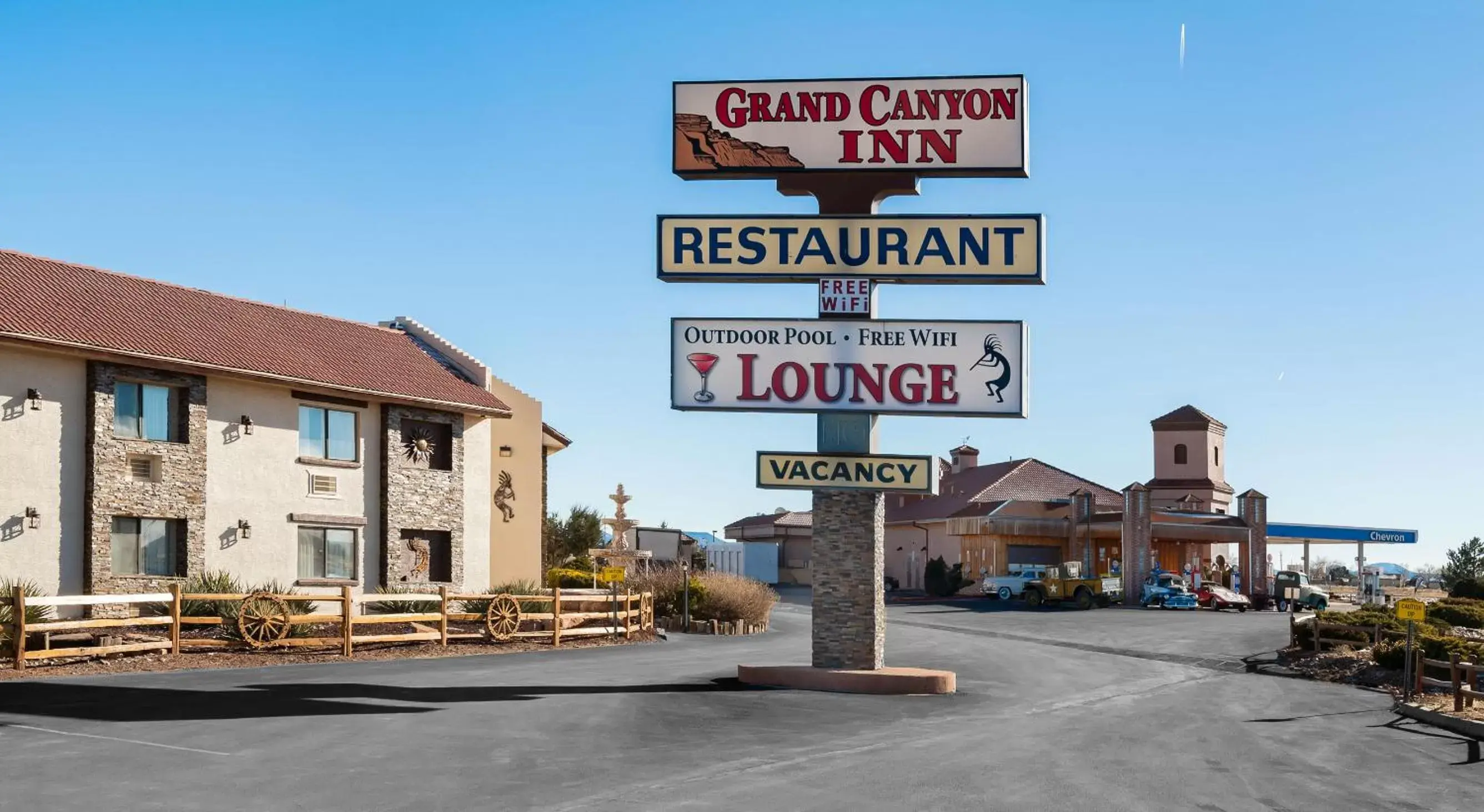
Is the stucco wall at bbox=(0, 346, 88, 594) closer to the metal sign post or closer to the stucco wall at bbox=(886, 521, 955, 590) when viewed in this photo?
the metal sign post

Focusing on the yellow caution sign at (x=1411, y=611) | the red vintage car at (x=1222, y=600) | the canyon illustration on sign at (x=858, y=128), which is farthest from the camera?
the red vintage car at (x=1222, y=600)

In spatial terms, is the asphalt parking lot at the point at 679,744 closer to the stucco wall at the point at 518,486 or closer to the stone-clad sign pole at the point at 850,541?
the stone-clad sign pole at the point at 850,541

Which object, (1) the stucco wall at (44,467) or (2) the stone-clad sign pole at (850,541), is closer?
(2) the stone-clad sign pole at (850,541)

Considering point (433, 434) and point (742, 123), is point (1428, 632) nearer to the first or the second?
point (742, 123)

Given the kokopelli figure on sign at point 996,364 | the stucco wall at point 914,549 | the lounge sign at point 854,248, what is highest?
the lounge sign at point 854,248

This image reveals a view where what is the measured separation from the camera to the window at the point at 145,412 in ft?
105

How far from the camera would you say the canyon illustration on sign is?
2541cm

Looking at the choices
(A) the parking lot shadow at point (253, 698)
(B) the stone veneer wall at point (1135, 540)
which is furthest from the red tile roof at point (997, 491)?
(A) the parking lot shadow at point (253, 698)

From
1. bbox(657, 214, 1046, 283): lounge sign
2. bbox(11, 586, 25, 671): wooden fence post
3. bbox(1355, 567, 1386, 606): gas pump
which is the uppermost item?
bbox(657, 214, 1046, 283): lounge sign

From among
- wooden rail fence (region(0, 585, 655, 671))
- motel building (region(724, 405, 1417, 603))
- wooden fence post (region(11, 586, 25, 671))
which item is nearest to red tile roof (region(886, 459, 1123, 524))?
motel building (region(724, 405, 1417, 603))

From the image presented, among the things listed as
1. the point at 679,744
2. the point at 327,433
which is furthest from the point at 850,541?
the point at 327,433

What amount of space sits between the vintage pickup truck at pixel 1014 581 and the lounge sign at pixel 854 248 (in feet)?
127

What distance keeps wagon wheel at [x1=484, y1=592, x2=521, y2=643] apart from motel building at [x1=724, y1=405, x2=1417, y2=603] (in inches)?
1425

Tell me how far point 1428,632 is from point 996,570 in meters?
37.6
